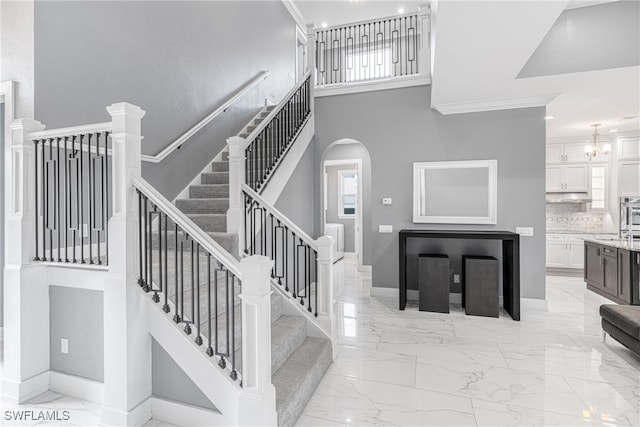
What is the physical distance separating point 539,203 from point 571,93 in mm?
1406

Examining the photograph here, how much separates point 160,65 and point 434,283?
13.7 feet

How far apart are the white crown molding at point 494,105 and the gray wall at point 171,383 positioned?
439cm

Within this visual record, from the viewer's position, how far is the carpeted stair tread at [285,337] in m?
2.54

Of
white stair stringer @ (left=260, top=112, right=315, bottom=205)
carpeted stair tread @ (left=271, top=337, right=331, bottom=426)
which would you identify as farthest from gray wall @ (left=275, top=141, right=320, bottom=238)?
carpeted stair tread @ (left=271, top=337, right=331, bottom=426)

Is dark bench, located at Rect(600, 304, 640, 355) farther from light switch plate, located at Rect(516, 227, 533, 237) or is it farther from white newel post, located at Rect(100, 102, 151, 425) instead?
white newel post, located at Rect(100, 102, 151, 425)

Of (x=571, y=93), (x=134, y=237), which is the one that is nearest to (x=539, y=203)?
(x=571, y=93)

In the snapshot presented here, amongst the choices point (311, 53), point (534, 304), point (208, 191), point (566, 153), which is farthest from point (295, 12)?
point (534, 304)

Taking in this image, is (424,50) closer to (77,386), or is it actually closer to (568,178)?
(568,178)

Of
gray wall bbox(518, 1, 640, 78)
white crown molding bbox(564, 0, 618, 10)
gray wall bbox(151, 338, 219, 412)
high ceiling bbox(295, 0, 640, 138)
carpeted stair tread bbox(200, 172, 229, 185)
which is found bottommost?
gray wall bbox(151, 338, 219, 412)

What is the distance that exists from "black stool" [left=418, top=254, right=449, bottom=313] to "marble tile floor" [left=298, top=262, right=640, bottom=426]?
0.41ft

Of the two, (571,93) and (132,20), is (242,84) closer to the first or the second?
(132,20)

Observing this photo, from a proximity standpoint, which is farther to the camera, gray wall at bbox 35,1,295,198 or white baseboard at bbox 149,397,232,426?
gray wall at bbox 35,1,295,198

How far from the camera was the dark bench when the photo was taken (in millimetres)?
2953

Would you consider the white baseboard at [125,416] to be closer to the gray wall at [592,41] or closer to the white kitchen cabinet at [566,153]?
the gray wall at [592,41]
